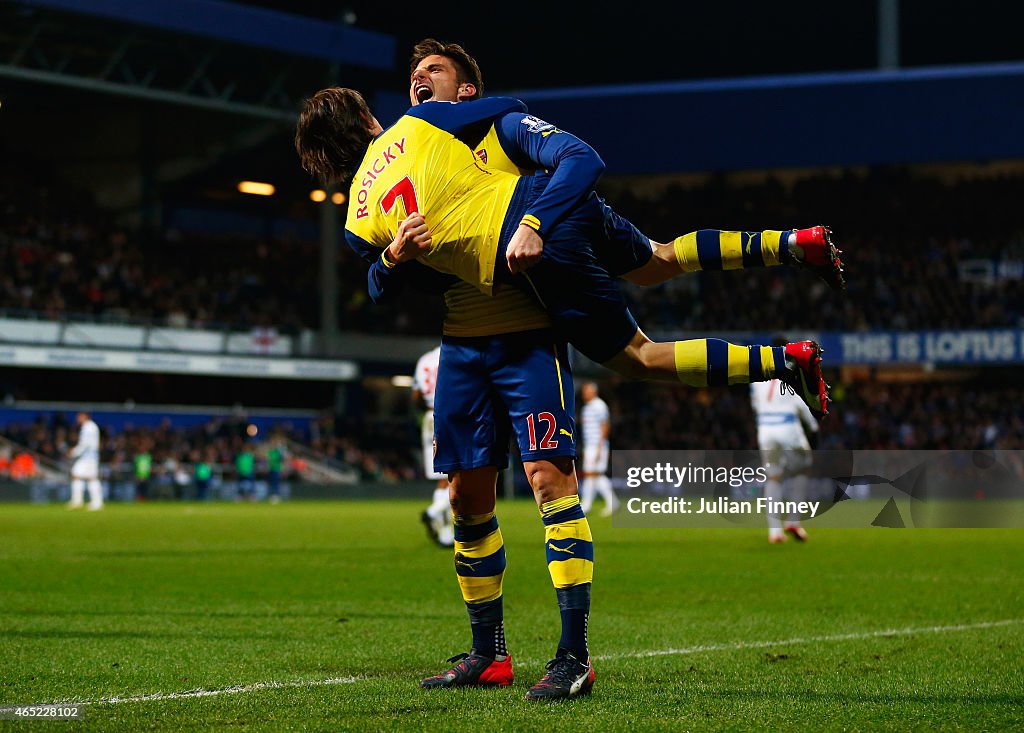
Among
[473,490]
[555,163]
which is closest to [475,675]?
[473,490]

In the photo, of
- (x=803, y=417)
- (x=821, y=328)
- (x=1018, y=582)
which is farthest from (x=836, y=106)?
(x=1018, y=582)

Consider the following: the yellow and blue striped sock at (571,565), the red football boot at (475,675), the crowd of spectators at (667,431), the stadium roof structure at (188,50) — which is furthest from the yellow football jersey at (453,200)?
the crowd of spectators at (667,431)

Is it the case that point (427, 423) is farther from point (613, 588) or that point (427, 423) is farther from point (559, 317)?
point (559, 317)

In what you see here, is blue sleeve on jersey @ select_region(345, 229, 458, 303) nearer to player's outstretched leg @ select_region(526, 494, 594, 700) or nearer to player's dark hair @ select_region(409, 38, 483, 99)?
player's dark hair @ select_region(409, 38, 483, 99)

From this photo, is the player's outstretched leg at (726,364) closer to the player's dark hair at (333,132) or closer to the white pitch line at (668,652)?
the player's dark hair at (333,132)

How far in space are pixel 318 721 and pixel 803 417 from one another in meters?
11.3

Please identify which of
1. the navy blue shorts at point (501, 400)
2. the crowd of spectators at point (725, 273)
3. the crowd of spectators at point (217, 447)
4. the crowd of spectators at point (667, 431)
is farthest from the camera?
the crowd of spectators at point (725, 273)

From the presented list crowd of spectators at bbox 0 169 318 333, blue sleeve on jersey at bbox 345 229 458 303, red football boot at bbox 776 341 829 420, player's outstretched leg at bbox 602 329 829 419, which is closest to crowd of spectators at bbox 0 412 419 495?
crowd of spectators at bbox 0 169 318 333

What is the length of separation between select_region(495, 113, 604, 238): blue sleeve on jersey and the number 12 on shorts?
72cm

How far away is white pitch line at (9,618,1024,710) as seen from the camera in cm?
469

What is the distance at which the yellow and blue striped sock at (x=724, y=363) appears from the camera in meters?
4.75

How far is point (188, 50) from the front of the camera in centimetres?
3472

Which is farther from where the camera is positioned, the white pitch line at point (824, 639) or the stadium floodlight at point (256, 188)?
the stadium floodlight at point (256, 188)

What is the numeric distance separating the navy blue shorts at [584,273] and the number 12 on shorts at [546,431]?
1.00 feet
